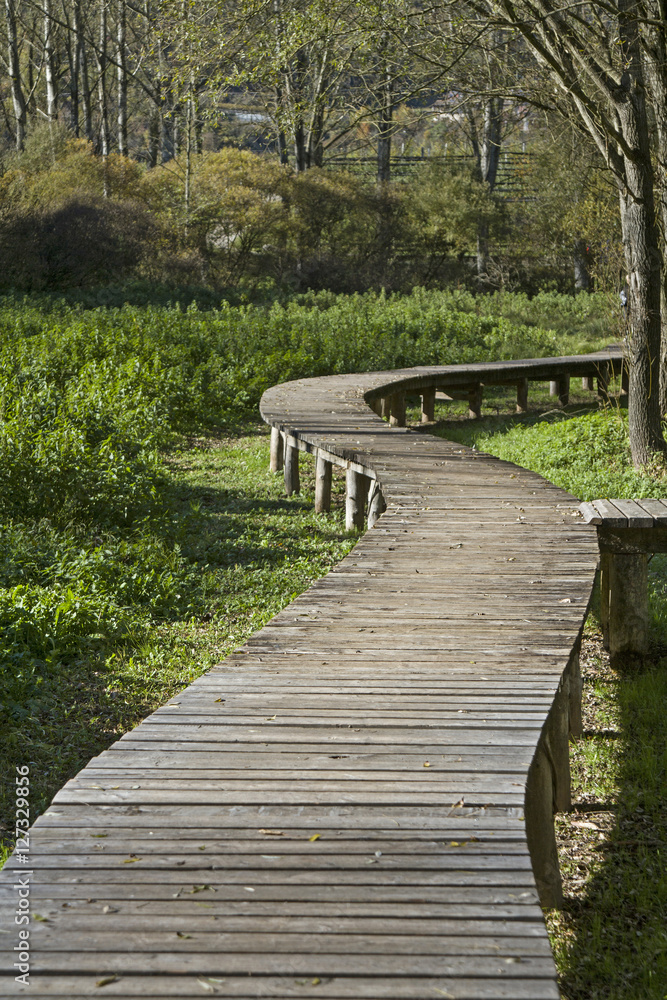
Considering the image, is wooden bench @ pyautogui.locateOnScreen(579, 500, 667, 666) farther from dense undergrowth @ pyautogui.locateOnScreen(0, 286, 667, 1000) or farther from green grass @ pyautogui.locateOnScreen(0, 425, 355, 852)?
green grass @ pyautogui.locateOnScreen(0, 425, 355, 852)

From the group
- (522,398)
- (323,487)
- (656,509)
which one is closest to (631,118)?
(323,487)

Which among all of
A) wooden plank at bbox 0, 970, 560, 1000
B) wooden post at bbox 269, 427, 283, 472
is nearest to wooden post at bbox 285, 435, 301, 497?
wooden post at bbox 269, 427, 283, 472

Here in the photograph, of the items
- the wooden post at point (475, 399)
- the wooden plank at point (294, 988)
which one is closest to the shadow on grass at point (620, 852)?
the wooden plank at point (294, 988)

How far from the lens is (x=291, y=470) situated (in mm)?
8508

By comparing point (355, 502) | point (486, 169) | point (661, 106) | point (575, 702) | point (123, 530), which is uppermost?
point (486, 169)

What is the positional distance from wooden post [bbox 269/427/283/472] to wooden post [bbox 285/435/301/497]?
851mm

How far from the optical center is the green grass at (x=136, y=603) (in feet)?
14.3

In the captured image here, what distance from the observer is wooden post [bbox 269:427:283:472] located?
9367mm

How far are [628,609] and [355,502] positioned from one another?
2812mm

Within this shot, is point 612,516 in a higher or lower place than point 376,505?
higher

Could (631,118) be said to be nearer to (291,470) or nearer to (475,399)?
(291,470)

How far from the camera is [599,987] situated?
9.34 ft

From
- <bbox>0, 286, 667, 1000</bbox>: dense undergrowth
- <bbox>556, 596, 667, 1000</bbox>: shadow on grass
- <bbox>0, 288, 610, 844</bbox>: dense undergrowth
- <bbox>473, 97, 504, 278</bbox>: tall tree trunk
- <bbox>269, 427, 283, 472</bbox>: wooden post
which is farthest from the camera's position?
<bbox>473, 97, 504, 278</bbox>: tall tree trunk

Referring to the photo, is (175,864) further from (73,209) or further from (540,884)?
(73,209)
